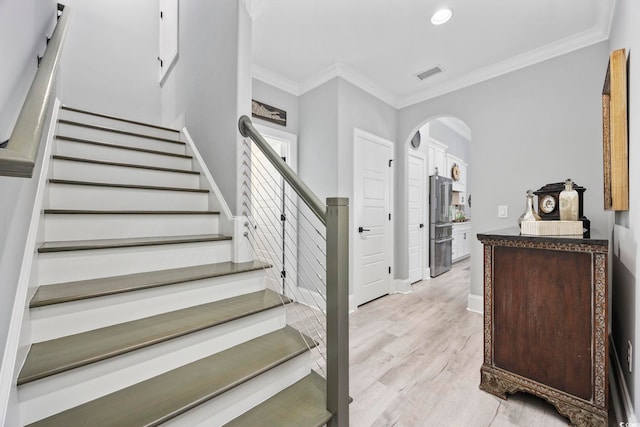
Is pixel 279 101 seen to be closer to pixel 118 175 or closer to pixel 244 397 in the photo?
pixel 118 175

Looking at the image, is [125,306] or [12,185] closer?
[12,185]

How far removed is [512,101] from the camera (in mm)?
2977

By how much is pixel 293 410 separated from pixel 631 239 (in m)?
1.89

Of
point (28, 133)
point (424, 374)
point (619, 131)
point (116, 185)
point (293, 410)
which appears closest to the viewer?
point (28, 133)

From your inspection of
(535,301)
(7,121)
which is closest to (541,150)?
(535,301)

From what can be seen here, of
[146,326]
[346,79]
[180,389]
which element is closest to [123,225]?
[146,326]

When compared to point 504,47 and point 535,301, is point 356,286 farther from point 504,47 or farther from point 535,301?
point 504,47

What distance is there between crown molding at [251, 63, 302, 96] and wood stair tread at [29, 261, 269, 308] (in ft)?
7.84

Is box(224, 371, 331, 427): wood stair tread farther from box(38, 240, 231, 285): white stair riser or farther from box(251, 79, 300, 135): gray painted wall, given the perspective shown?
box(251, 79, 300, 135): gray painted wall

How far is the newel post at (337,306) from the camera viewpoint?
111 centimetres

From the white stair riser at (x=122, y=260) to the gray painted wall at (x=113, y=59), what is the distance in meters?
3.10

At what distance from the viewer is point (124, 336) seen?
1144mm

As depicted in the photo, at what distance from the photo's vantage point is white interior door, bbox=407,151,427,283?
13.9ft

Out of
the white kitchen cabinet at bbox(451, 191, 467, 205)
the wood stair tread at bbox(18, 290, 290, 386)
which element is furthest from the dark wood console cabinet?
the white kitchen cabinet at bbox(451, 191, 467, 205)
